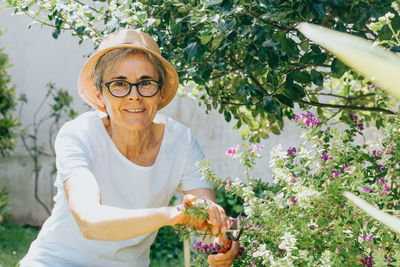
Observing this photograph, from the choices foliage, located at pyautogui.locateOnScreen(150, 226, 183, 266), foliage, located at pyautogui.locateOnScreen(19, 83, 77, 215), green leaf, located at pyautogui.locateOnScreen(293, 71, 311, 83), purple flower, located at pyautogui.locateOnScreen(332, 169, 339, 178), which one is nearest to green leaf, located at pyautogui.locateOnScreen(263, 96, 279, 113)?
green leaf, located at pyautogui.locateOnScreen(293, 71, 311, 83)

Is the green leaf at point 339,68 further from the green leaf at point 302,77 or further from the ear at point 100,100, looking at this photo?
the ear at point 100,100

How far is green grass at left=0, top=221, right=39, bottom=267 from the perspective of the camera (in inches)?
197

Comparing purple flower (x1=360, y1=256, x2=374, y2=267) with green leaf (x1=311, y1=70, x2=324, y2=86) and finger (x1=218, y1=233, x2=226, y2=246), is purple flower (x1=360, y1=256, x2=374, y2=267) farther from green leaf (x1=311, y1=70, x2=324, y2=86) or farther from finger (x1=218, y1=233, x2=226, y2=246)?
green leaf (x1=311, y1=70, x2=324, y2=86)

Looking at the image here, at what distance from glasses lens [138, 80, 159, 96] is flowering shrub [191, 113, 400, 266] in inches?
20.0

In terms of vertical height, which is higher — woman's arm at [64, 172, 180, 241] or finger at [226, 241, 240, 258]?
woman's arm at [64, 172, 180, 241]

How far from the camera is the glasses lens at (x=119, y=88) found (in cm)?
233

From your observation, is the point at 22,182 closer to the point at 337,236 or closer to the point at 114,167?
the point at 114,167

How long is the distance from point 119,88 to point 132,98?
0.27 feet

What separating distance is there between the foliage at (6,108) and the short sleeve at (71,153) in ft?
11.9

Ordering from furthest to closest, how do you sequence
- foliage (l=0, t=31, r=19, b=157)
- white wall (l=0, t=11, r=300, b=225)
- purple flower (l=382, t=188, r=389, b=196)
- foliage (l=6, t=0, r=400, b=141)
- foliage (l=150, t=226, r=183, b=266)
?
1. white wall (l=0, t=11, r=300, b=225)
2. foliage (l=0, t=31, r=19, b=157)
3. foliage (l=150, t=226, r=183, b=266)
4. foliage (l=6, t=0, r=400, b=141)
5. purple flower (l=382, t=188, r=389, b=196)

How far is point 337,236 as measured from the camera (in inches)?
69.5

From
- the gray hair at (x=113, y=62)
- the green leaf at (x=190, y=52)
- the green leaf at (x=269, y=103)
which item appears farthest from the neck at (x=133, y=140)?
the green leaf at (x=269, y=103)

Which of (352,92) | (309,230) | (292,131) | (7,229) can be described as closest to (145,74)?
(309,230)

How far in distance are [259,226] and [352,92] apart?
184 centimetres
